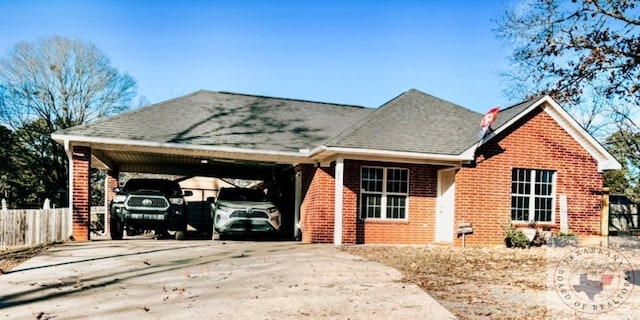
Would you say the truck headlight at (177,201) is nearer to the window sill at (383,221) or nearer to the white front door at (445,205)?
the window sill at (383,221)

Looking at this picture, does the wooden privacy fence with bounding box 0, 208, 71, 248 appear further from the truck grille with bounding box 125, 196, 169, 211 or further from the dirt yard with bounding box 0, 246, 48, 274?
the dirt yard with bounding box 0, 246, 48, 274

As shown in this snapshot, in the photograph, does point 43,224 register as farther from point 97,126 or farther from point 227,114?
point 227,114

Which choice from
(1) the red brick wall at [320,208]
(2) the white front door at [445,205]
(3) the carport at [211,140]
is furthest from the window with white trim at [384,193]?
(3) the carport at [211,140]

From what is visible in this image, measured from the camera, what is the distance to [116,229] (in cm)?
1418

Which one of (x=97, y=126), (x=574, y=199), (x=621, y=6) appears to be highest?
(x=621, y=6)

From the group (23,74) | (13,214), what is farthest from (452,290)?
(23,74)

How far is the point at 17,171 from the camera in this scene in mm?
37031

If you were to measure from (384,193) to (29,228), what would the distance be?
33.1 feet

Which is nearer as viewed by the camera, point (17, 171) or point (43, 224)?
point (43, 224)

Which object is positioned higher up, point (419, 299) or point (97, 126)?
point (97, 126)

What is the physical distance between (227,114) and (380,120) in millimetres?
5250

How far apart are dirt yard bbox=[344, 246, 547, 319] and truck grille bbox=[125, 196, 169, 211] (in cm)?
535

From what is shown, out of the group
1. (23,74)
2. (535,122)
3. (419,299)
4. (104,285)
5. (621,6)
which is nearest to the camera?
(419,299)

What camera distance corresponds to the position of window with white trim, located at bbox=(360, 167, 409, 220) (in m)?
14.8
